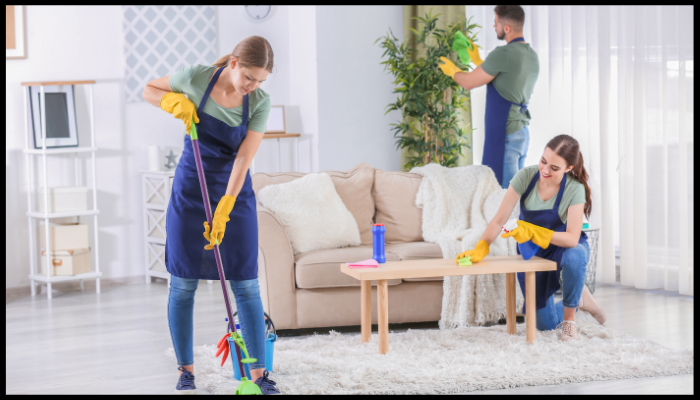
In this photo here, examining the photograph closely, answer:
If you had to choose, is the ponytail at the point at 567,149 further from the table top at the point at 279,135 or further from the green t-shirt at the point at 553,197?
the table top at the point at 279,135

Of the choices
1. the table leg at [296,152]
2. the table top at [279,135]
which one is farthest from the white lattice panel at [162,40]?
the table leg at [296,152]

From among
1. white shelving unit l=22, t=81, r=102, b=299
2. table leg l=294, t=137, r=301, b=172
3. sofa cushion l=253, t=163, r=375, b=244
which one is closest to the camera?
sofa cushion l=253, t=163, r=375, b=244

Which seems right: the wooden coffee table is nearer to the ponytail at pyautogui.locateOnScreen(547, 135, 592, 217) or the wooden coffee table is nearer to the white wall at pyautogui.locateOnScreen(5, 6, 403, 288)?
the ponytail at pyautogui.locateOnScreen(547, 135, 592, 217)

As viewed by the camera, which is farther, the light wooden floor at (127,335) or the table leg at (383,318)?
the table leg at (383,318)

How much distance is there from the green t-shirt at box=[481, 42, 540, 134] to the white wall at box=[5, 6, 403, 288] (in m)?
1.35

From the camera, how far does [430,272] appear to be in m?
2.92

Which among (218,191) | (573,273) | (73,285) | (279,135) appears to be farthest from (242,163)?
(73,285)

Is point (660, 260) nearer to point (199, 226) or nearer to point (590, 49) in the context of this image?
point (590, 49)

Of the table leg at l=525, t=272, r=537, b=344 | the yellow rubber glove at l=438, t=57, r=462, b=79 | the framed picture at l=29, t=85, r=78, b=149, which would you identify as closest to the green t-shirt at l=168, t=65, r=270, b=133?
the table leg at l=525, t=272, r=537, b=344

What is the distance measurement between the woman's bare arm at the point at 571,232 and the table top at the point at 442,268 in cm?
10

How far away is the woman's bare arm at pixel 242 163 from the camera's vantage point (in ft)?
7.65

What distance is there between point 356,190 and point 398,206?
23 cm

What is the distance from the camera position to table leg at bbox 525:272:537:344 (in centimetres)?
302

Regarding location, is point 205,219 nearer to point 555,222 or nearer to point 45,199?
point 555,222
